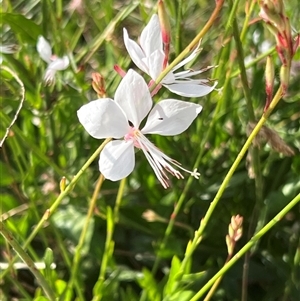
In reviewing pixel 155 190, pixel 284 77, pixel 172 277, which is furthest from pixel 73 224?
pixel 284 77

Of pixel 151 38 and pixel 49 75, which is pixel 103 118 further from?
pixel 49 75

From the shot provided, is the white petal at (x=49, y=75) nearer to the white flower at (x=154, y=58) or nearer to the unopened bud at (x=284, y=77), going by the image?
the white flower at (x=154, y=58)

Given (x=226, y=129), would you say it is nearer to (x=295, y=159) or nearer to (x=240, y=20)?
(x=295, y=159)

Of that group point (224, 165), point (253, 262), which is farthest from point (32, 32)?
point (253, 262)

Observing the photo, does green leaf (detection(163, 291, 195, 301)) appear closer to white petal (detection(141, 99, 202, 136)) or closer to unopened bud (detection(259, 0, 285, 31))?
white petal (detection(141, 99, 202, 136))

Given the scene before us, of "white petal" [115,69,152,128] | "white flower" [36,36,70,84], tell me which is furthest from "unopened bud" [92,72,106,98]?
"white flower" [36,36,70,84]
